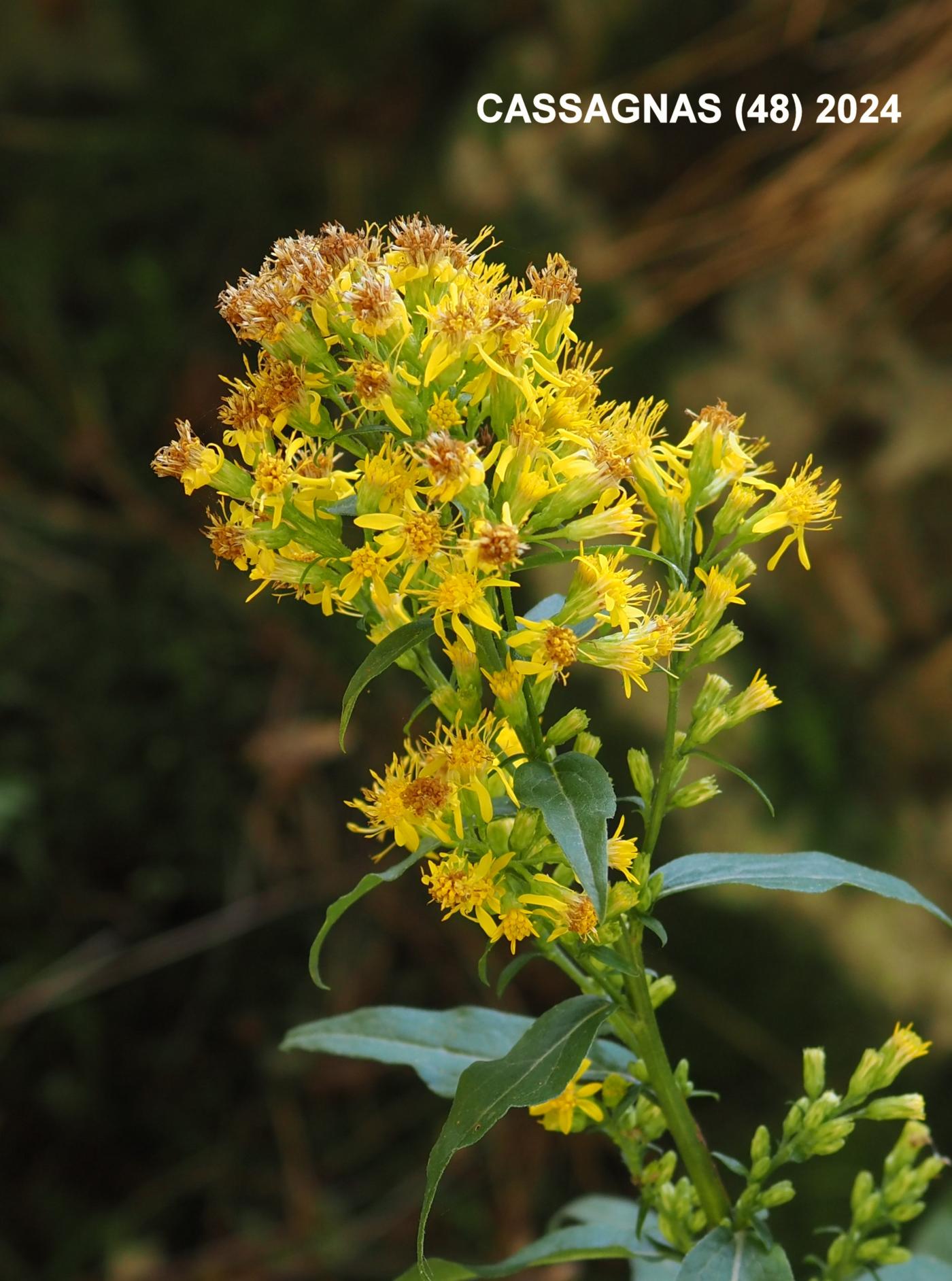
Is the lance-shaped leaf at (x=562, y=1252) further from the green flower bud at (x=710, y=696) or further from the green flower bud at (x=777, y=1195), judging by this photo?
the green flower bud at (x=710, y=696)

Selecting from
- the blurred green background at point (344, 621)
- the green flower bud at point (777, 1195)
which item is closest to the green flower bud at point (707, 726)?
the green flower bud at point (777, 1195)

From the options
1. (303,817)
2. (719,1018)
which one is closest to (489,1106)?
(719,1018)

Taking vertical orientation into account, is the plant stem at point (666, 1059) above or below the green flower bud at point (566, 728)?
below

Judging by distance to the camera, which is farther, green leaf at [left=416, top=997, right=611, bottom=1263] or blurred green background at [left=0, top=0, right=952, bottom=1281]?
blurred green background at [left=0, top=0, right=952, bottom=1281]

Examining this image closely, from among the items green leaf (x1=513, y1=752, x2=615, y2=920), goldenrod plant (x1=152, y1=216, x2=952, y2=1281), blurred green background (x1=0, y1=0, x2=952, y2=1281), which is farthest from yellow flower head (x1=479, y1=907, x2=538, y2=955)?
blurred green background (x1=0, y1=0, x2=952, y2=1281)

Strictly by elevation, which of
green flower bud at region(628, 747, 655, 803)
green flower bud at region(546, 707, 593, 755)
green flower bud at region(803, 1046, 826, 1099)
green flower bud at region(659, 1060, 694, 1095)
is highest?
green flower bud at region(546, 707, 593, 755)

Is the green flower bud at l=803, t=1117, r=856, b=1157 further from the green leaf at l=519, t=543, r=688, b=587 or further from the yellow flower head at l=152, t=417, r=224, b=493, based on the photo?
the yellow flower head at l=152, t=417, r=224, b=493

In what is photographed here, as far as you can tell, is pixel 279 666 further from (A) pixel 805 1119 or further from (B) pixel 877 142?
(A) pixel 805 1119
